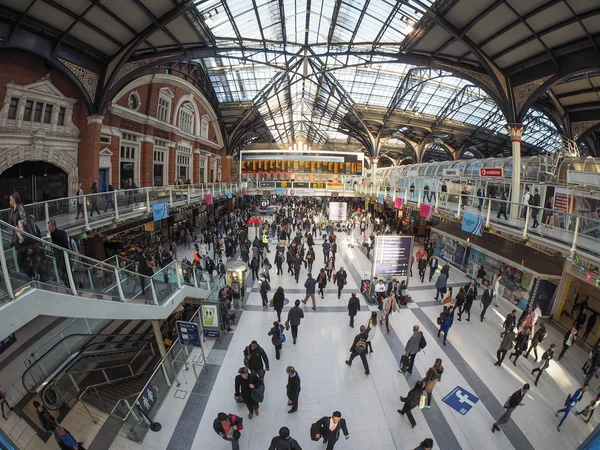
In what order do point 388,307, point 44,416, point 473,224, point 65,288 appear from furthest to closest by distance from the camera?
→ 1. point 473,224
2. point 388,307
3. point 44,416
4. point 65,288

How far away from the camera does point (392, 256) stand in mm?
11125

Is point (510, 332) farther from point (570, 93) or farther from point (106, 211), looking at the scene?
point (570, 93)

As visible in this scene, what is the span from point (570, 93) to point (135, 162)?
2601 centimetres

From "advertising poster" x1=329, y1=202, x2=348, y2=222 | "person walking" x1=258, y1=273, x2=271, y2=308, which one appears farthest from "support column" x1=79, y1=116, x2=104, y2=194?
"advertising poster" x1=329, y1=202, x2=348, y2=222

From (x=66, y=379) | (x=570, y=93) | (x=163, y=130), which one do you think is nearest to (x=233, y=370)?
(x=66, y=379)

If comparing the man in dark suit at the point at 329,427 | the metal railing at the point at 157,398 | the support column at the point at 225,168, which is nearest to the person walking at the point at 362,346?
the man in dark suit at the point at 329,427

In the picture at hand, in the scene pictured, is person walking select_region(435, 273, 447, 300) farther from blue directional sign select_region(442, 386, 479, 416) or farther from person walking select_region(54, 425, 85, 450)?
person walking select_region(54, 425, 85, 450)

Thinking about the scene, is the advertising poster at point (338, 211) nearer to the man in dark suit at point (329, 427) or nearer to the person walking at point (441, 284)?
the person walking at point (441, 284)

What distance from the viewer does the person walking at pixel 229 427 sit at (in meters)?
4.80

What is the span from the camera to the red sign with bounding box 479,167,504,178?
527 inches

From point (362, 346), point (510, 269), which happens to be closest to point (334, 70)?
point (510, 269)

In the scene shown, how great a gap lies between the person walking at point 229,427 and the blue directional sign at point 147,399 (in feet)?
5.75

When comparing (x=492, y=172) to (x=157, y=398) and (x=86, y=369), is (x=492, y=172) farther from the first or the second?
(x=86, y=369)

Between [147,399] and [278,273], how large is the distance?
8.64 meters
